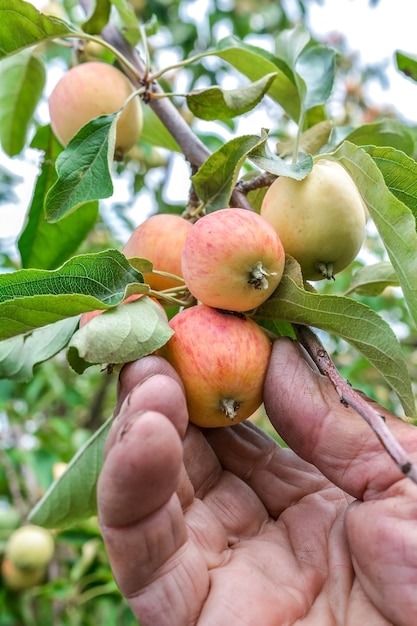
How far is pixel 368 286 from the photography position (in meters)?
1.12

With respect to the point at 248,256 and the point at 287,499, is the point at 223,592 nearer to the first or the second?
the point at 287,499

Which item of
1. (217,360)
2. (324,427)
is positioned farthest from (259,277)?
(324,427)

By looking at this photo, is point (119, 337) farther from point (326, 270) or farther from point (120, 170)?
point (120, 170)

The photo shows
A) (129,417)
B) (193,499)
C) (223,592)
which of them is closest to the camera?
(129,417)

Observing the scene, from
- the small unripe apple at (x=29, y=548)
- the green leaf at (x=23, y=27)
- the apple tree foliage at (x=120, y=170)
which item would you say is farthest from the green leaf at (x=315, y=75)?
the small unripe apple at (x=29, y=548)

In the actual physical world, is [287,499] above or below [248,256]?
below

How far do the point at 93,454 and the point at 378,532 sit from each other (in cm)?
55

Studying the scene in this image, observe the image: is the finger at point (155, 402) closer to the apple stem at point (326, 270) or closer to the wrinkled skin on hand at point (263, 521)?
the wrinkled skin on hand at point (263, 521)

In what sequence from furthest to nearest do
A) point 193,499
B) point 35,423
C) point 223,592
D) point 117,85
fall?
point 35,423 → point 117,85 → point 193,499 → point 223,592

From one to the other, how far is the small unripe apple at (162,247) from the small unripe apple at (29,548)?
1.80 m

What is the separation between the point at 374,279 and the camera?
1093mm

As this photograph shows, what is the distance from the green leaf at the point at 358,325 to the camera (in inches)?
31.8

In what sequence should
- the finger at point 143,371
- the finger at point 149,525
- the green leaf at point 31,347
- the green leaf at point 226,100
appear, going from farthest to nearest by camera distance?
the green leaf at point 226,100, the green leaf at point 31,347, the finger at point 143,371, the finger at point 149,525

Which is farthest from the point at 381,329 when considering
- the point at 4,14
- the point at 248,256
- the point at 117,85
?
the point at 4,14
